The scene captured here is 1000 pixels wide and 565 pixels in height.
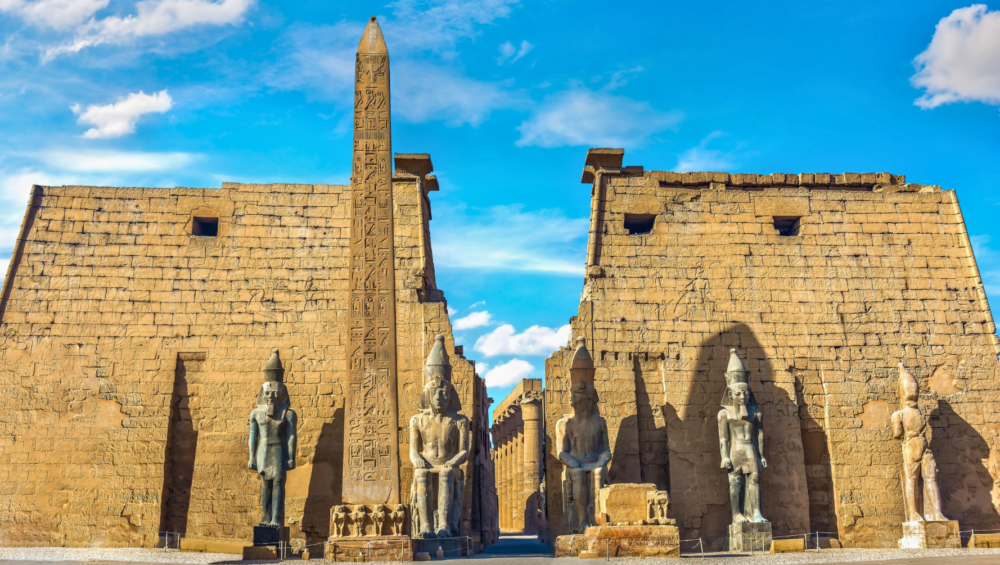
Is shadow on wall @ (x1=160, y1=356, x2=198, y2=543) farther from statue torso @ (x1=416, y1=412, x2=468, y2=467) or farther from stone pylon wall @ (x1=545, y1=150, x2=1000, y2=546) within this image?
stone pylon wall @ (x1=545, y1=150, x2=1000, y2=546)

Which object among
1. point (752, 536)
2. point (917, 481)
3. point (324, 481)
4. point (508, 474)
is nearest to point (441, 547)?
point (324, 481)

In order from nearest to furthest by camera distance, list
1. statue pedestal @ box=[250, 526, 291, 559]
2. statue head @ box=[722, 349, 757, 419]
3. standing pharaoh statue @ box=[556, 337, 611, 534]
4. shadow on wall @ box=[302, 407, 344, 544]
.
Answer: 1. statue pedestal @ box=[250, 526, 291, 559]
2. standing pharaoh statue @ box=[556, 337, 611, 534]
3. statue head @ box=[722, 349, 757, 419]
4. shadow on wall @ box=[302, 407, 344, 544]

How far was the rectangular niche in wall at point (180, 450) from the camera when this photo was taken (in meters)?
12.5

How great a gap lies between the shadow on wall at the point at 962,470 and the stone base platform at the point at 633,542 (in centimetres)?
585

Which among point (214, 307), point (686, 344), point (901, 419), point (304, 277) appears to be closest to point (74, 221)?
point (214, 307)

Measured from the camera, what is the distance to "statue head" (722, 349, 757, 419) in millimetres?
11836

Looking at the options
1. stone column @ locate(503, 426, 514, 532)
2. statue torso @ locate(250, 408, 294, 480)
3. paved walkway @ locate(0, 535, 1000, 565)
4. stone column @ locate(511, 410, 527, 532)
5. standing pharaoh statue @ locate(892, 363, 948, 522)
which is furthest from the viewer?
stone column @ locate(503, 426, 514, 532)

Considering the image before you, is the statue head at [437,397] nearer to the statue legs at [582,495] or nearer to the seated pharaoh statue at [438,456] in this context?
the seated pharaoh statue at [438,456]

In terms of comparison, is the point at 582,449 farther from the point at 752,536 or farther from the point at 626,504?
the point at 752,536

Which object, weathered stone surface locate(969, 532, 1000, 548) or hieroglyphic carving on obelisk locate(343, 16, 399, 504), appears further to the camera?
weathered stone surface locate(969, 532, 1000, 548)

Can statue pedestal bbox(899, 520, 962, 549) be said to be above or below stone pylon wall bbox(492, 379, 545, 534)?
below

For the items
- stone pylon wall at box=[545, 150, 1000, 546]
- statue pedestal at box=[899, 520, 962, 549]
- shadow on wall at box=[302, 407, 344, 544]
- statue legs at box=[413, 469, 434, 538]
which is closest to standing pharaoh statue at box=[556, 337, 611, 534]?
stone pylon wall at box=[545, 150, 1000, 546]

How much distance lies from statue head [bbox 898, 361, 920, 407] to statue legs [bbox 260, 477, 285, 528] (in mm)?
8823

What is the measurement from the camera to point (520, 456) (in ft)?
70.6
